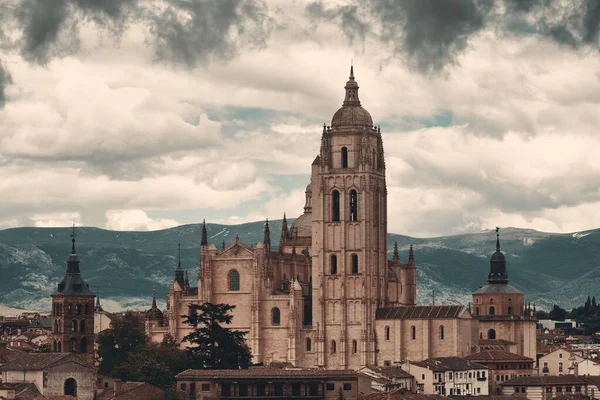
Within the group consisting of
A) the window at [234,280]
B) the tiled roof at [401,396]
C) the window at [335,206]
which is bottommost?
the tiled roof at [401,396]

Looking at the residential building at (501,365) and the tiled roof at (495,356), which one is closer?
the residential building at (501,365)

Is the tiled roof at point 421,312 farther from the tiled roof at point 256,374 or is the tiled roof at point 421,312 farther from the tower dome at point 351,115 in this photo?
the tiled roof at point 256,374

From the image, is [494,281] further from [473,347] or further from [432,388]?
[432,388]

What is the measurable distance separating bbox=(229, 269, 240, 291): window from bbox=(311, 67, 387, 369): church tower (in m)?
6.45

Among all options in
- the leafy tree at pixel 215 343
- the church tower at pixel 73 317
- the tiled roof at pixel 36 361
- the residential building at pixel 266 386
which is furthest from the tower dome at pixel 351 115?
the tiled roof at pixel 36 361

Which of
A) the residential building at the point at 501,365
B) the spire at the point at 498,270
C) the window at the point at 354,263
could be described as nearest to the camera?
the residential building at the point at 501,365

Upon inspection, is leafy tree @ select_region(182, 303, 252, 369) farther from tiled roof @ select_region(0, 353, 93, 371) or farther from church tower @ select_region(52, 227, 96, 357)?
tiled roof @ select_region(0, 353, 93, 371)

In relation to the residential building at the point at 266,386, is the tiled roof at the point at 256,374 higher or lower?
higher

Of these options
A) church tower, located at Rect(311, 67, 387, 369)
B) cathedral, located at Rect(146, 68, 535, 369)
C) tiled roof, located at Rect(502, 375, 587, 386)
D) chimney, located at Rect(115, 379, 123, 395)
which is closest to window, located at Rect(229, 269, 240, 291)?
cathedral, located at Rect(146, 68, 535, 369)

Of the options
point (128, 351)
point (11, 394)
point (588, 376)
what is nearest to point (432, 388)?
point (588, 376)

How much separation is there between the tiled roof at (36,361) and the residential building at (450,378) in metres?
26.6

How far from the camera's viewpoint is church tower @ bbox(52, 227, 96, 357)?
5974 inches

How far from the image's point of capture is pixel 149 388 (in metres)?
138

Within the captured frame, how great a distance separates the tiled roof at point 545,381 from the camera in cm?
15038
